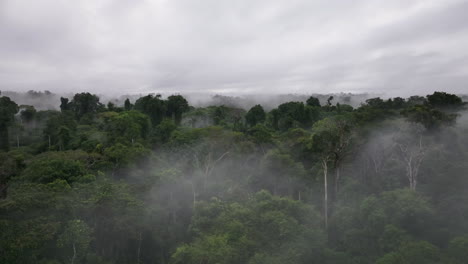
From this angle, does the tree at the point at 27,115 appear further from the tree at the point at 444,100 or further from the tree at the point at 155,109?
the tree at the point at 444,100

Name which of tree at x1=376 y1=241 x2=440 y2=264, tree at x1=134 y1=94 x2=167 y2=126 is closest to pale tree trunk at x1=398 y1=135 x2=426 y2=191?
tree at x1=376 y1=241 x2=440 y2=264

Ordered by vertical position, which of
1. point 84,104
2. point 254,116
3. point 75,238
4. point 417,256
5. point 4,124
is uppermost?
point 84,104

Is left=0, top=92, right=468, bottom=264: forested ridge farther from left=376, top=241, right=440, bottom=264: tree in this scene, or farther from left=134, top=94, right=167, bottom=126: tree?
left=134, top=94, right=167, bottom=126: tree

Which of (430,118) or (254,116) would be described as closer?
(430,118)

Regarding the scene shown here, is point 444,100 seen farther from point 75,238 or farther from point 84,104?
point 84,104

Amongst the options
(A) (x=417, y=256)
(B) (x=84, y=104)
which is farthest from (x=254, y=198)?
(B) (x=84, y=104)

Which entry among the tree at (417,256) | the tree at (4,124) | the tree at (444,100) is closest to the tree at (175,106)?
the tree at (4,124)

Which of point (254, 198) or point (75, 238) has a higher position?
point (254, 198)

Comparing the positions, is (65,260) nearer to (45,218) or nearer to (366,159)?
(45,218)

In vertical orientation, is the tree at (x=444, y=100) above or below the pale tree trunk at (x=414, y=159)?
above
